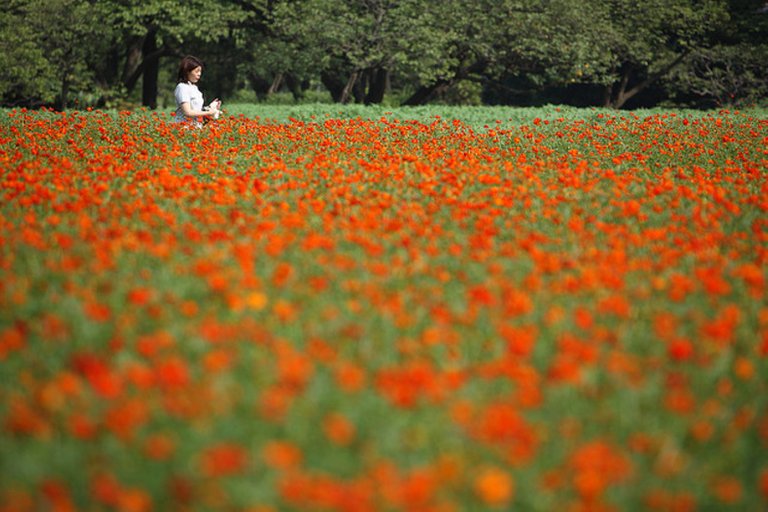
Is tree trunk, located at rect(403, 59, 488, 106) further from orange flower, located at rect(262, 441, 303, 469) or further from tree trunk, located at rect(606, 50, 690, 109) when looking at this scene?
orange flower, located at rect(262, 441, 303, 469)

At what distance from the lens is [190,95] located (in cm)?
1134

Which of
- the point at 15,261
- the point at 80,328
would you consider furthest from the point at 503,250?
the point at 15,261

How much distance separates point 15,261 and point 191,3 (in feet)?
75.1

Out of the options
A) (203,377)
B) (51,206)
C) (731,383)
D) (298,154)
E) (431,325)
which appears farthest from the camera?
(298,154)

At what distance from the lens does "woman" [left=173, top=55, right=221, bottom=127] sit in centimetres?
1107

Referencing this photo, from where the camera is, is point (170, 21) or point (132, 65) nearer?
point (170, 21)

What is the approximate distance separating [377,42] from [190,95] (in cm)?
1591

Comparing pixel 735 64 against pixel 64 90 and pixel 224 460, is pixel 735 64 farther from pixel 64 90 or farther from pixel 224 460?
pixel 224 460

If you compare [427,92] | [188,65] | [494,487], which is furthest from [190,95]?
[427,92]

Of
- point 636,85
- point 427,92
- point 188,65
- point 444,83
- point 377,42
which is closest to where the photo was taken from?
point 188,65

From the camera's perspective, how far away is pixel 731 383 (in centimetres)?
357

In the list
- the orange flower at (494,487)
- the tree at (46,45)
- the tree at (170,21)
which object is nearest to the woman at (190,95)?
the orange flower at (494,487)

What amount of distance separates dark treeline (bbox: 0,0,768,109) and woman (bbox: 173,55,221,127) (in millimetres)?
13595

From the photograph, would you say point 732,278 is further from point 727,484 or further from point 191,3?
point 191,3
